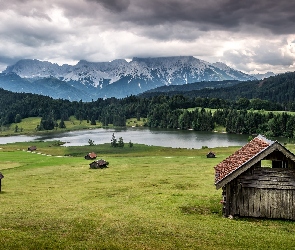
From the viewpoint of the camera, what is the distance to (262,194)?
29.0 metres

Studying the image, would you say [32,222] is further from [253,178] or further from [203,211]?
[253,178]

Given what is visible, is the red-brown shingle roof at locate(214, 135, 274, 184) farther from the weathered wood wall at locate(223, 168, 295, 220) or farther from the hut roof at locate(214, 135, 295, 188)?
the weathered wood wall at locate(223, 168, 295, 220)

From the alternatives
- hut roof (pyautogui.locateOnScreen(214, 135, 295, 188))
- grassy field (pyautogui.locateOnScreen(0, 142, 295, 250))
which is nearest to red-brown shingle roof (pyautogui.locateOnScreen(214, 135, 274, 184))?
hut roof (pyautogui.locateOnScreen(214, 135, 295, 188))

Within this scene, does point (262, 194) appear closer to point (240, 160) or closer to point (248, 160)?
point (248, 160)

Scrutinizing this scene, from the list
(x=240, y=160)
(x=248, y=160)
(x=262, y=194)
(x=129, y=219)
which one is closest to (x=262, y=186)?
(x=262, y=194)

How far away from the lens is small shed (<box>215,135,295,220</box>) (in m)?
28.7

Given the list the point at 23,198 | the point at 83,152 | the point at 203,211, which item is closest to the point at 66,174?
the point at 23,198

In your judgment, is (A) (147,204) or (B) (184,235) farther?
(A) (147,204)

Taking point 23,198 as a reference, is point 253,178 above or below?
above

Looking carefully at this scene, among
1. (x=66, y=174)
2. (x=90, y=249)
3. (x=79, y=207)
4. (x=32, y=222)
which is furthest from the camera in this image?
(x=66, y=174)

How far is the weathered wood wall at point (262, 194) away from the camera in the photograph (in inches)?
1130

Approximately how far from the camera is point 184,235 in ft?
81.8

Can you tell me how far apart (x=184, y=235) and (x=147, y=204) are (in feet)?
36.1

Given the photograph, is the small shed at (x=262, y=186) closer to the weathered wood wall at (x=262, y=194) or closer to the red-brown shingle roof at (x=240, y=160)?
the weathered wood wall at (x=262, y=194)
